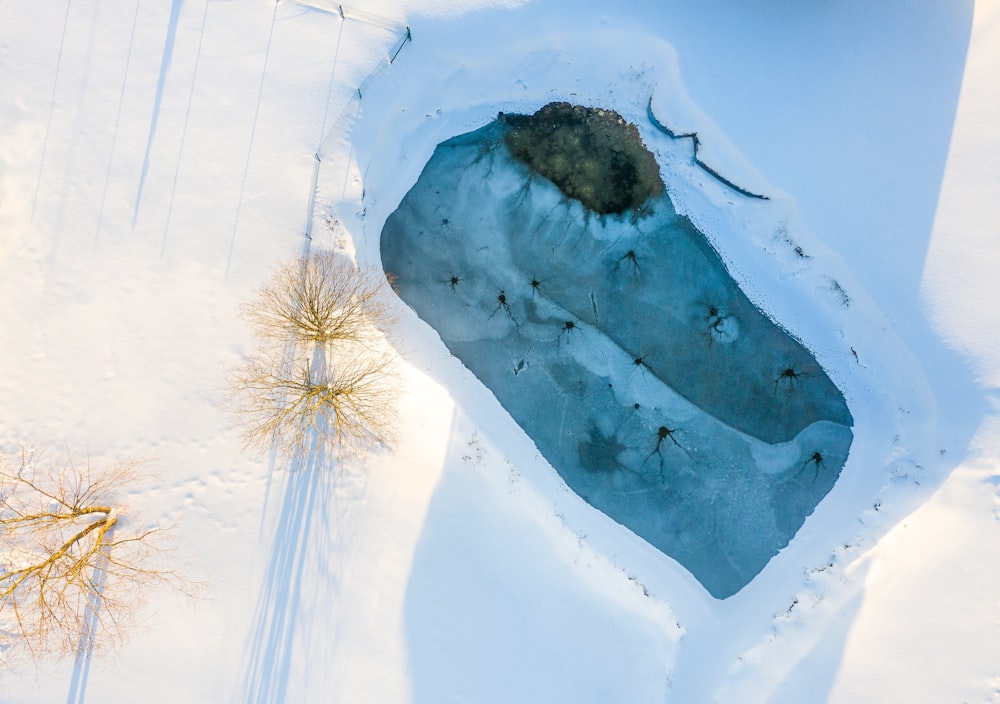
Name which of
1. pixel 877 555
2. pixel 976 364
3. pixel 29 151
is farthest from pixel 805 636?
pixel 29 151

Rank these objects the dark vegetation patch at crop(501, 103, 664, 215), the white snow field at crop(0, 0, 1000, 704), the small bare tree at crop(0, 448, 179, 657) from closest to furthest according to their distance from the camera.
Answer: the white snow field at crop(0, 0, 1000, 704) → the small bare tree at crop(0, 448, 179, 657) → the dark vegetation patch at crop(501, 103, 664, 215)

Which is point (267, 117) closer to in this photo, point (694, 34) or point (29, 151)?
point (29, 151)

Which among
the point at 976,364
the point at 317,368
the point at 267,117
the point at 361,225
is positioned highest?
the point at 267,117

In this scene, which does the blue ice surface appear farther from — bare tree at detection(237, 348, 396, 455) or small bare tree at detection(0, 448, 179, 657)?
small bare tree at detection(0, 448, 179, 657)

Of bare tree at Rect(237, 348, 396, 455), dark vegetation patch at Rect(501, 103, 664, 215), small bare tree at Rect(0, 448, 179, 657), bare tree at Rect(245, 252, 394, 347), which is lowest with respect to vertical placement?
small bare tree at Rect(0, 448, 179, 657)

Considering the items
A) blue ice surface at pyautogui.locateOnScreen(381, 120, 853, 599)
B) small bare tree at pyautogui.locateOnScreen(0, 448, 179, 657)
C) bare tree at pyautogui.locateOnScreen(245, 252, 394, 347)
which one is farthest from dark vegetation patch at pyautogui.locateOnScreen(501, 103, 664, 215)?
small bare tree at pyautogui.locateOnScreen(0, 448, 179, 657)

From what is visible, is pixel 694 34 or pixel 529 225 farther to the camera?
pixel 529 225

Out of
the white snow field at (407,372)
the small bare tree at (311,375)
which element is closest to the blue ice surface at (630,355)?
the white snow field at (407,372)
